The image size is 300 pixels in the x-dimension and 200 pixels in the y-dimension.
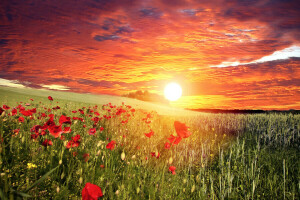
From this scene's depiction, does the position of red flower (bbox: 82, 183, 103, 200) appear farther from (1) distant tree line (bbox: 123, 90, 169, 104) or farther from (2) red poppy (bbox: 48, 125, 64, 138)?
(1) distant tree line (bbox: 123, 90, 169, 104)

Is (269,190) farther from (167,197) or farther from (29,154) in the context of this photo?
(29,154)

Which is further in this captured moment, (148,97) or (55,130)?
(148,97)

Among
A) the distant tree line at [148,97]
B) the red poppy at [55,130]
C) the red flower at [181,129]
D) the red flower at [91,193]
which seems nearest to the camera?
the red flower at [91,193]

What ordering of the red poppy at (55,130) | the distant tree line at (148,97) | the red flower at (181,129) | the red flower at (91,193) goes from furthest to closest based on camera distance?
the distant tree line at (148,97) → the red poppy at (55,130) → the red flower at (181,129) → the red flower at (91,193)

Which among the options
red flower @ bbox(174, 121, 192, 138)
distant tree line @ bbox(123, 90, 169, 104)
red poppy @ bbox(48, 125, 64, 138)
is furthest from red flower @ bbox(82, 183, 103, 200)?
distant tree line @ bbox(123, 90, 169, 104)

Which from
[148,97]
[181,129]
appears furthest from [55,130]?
[148,97]

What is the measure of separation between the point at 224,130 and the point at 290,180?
14.3ft

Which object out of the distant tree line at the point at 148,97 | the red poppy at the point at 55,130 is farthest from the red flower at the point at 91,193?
the distant tree line at the point at 148,97

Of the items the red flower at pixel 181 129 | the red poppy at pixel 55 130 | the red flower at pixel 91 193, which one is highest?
the red flower at pixel 181 129

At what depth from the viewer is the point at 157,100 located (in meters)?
34.2

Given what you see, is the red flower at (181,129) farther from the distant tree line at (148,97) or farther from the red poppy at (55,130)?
the distant tree line at (148,97)

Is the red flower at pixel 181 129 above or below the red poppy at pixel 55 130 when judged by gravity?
above

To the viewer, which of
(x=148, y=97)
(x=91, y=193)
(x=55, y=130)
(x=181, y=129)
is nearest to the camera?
(x=91, y=193)

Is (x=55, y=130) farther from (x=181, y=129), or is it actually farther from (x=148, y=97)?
(x=148, y=97)
